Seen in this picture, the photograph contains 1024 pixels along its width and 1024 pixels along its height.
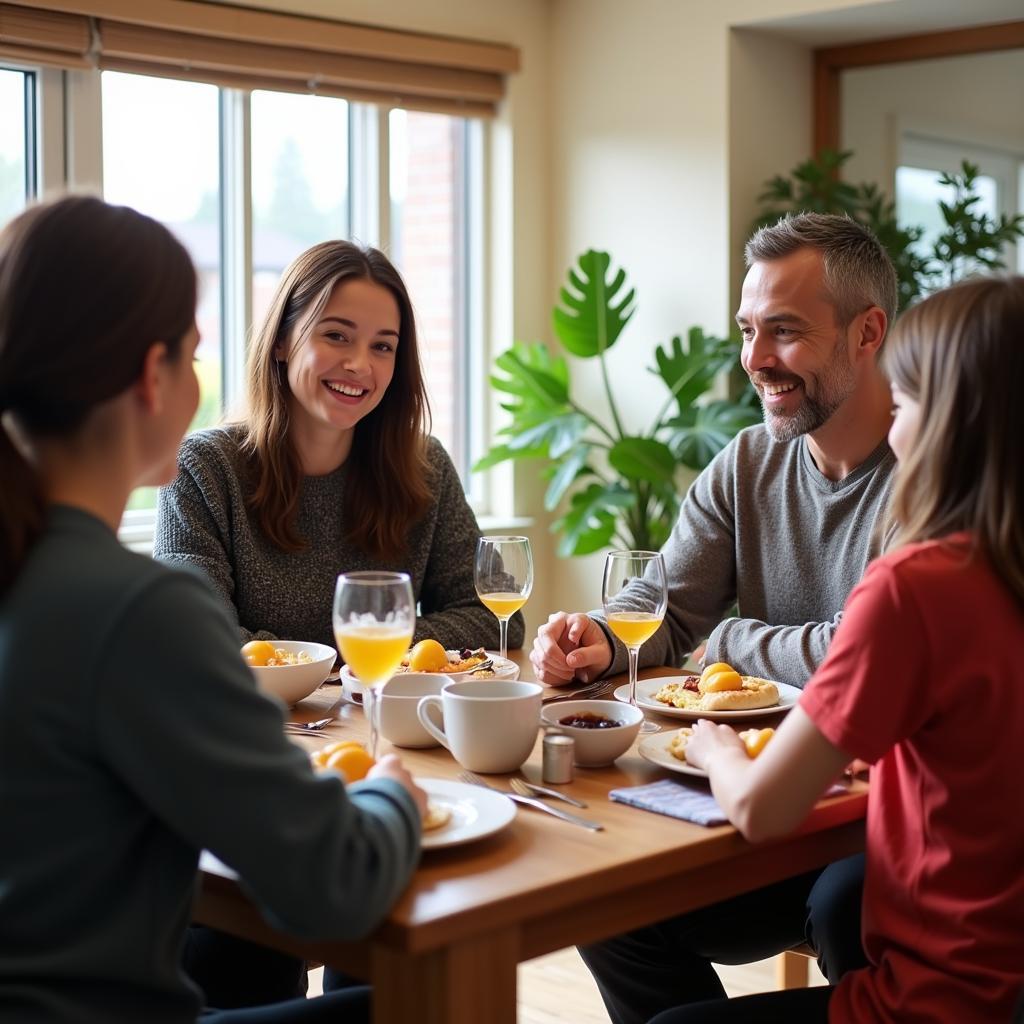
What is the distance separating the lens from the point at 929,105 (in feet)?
14.3

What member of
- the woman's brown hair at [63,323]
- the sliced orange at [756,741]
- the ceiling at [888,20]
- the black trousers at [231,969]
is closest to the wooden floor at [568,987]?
the black trousers at [231,969]

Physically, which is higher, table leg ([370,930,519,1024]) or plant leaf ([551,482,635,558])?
plant leaf ([551,482,635,558])

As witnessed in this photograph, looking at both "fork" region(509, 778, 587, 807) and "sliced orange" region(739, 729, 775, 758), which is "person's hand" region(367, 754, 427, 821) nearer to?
"fork" region(509, 778, 587, 807)

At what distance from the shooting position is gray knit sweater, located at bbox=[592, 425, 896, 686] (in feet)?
6.88

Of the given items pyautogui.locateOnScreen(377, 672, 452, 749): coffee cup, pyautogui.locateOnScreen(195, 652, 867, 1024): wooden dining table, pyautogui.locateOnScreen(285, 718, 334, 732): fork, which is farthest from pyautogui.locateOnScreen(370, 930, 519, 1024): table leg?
pyautogui.locateOnScreen(285, 718, 334, 732): fork

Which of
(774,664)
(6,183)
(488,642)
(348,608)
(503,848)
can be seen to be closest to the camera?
(503,848)

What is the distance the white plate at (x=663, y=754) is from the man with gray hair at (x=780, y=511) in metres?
0.35

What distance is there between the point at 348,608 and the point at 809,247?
116 cm

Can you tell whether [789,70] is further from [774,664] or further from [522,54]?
[774,664]

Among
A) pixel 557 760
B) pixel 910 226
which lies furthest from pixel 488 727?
pixel 910 226

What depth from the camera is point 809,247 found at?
2.23 metres

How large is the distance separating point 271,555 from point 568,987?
130 centimetres

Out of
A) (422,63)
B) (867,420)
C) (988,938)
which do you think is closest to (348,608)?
(988,938)

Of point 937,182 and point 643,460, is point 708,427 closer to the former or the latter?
point 643,460
